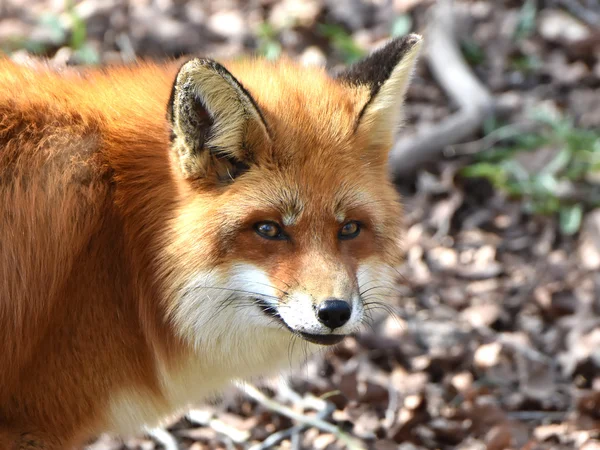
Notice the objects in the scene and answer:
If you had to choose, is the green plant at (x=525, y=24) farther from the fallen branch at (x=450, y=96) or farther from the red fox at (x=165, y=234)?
the red fox at (x=165, y=234)

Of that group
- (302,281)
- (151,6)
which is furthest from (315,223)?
(151,6)

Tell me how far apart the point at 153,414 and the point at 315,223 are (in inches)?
53.9

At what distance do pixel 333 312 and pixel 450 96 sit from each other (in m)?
5.82

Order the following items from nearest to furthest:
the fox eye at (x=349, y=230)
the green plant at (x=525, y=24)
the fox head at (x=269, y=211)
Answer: the fox head at (x=269, y=211) < the fox eye at (x=349, y=230) < the green plant at (x=525, y=24)

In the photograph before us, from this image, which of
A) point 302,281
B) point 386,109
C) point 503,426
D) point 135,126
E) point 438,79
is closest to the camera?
point 302,281

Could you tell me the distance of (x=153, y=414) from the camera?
4.20 meters

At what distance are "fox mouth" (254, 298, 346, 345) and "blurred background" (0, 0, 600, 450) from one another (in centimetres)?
169

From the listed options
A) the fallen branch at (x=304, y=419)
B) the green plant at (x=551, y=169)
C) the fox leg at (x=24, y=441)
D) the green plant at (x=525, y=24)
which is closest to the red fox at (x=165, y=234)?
the fox leg at (x=24, y=441)

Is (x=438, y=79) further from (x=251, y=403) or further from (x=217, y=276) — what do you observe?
(x=217, y=276)

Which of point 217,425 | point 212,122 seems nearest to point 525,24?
point 217,425

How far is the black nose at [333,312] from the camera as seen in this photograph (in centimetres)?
363

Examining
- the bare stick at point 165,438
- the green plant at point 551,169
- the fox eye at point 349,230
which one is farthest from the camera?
the green plant at point 551,169

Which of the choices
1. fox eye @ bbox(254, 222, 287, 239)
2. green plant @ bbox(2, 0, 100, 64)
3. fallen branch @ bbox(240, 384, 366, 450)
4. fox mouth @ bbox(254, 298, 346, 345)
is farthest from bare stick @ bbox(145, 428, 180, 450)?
green plant @ bbox(2, 0, 100, 64)

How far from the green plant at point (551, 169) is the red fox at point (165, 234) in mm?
3889
